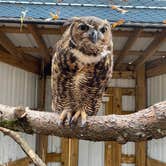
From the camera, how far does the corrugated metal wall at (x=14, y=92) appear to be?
15.9ft

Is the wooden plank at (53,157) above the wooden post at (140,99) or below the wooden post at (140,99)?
below

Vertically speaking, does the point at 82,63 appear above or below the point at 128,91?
below

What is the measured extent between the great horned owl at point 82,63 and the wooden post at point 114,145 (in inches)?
175

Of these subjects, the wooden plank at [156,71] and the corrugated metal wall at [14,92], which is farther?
the wooden plank at [156,71]

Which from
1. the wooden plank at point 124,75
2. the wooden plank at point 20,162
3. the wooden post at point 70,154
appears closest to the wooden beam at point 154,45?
the wooden plank at point 124,75

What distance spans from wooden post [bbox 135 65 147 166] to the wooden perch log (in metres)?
4.80

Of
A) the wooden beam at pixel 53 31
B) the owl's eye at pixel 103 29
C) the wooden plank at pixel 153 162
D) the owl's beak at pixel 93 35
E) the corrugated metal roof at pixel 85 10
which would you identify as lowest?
the wooden plank at pixel 153 162

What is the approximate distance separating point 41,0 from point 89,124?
275cm

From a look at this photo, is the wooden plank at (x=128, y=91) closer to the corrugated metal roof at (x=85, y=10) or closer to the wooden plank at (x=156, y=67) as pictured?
the wooden plank at (x=156, y=67)

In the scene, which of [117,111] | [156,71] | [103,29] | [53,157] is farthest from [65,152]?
[103,29]

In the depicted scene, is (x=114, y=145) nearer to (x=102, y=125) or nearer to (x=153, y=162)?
(x=153, y=162)

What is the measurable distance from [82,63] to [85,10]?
2152mm

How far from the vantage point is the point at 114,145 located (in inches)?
253

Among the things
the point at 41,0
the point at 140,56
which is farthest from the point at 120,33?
the point at 140,56
